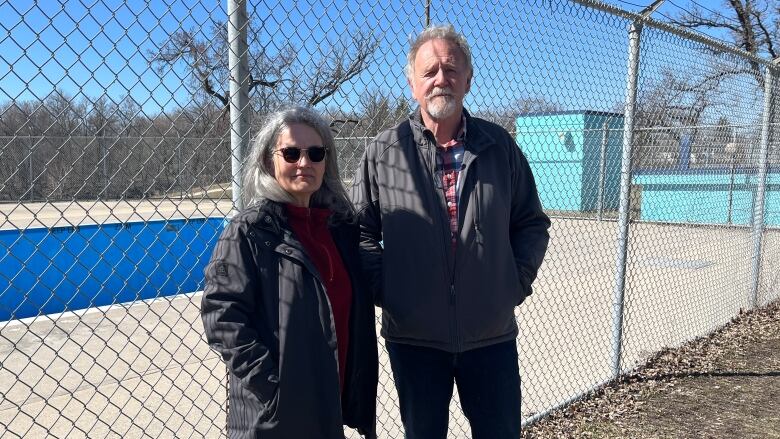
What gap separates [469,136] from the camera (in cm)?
238

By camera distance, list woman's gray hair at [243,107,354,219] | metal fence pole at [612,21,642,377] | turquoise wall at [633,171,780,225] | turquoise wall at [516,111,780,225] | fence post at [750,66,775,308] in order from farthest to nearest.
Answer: turquoise wall at [516,111,780,225] → turquoise wall at [633,171,780,225] → fence post at [750,66,775,308] → metal fence pole at [612,21,642,377] → woman's gray hair at [243,107,354,219]

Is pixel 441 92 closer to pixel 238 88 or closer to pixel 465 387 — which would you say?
pixel 238 88

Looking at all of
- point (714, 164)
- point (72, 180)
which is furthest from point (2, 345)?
point (72, 180)

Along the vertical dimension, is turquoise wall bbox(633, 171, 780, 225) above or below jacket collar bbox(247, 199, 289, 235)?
below

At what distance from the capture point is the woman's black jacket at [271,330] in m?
1.73

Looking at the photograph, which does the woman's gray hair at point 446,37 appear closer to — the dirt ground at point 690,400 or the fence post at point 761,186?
the dirt ground at point 690,400

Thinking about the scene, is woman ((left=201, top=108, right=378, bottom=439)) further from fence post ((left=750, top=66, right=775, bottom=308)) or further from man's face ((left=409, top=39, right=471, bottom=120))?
fence post ((left=750, top=66, right=775, bottom=308))

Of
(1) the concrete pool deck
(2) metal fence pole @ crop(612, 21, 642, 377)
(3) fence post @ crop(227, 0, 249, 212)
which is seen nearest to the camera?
(3) fence post @ crop(227, 0, 249, 212)

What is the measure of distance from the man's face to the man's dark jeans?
97cm

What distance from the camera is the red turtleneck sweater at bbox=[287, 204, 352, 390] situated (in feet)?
6.32

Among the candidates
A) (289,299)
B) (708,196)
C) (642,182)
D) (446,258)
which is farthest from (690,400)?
(642,182)

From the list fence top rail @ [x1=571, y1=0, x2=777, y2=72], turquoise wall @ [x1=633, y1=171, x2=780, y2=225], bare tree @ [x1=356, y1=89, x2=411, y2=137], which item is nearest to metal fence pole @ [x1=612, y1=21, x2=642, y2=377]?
fence top rail @ [x1=571, y1=0, x2=777, y2=72]

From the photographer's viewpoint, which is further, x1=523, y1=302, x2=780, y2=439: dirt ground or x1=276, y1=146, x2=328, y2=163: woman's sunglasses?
x1=523, y1=302, x2=780, y2=439: dirt ground

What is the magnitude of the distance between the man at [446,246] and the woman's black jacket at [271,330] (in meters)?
0.55
